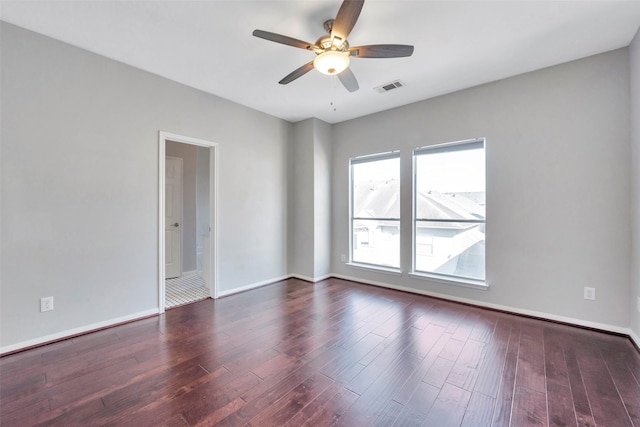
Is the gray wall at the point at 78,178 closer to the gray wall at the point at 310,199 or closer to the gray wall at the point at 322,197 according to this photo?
the gray wall at the point at 310,199

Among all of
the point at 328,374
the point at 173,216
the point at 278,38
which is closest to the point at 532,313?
the point at 328,374

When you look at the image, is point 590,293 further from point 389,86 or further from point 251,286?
point 251,286

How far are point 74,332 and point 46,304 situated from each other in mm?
373

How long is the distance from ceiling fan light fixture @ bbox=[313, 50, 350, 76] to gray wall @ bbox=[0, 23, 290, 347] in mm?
2113

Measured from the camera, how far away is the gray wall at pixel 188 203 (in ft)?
17.0

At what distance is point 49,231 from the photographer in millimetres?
2445

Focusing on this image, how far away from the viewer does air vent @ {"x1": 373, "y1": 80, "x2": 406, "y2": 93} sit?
10.9 ft

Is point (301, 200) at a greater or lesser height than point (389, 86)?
lesser

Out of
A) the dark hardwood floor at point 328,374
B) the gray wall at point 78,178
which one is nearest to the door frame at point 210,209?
the gray wall at point 78,178

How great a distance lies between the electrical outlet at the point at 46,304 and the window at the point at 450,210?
4.16 metres

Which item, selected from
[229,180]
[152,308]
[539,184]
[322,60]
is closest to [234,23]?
[322,60]

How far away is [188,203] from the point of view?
528cm

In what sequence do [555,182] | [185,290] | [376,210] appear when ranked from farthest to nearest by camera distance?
[376,210] < [185,290] < [555,182]

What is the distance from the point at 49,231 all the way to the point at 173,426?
2159 millimetres
